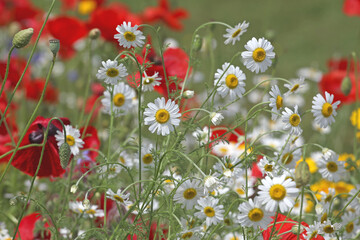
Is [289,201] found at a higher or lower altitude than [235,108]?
lower

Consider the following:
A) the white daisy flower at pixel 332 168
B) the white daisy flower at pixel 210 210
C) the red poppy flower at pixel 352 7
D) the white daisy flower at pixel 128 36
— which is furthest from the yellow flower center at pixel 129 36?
the red poppy flower at pixel 352 7

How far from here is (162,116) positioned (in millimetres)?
684

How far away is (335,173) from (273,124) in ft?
2.91

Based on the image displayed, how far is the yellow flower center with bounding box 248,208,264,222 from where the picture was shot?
663 mm

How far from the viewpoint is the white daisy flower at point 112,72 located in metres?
0.71

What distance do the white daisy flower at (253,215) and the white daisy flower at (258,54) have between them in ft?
0.56

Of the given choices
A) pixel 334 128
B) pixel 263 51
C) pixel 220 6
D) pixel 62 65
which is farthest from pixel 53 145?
pixel 220 6

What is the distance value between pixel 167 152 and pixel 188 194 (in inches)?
2.4

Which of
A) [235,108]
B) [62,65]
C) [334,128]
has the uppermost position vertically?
[62,65]

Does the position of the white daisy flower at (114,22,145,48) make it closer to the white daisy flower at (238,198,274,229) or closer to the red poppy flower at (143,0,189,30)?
the white daisy flower at (238,198,274,229)

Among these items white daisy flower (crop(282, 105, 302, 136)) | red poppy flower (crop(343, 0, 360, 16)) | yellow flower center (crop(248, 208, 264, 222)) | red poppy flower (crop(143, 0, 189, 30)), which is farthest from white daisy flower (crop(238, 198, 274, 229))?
red poppy flower (crop(143, 0, 189, 30))

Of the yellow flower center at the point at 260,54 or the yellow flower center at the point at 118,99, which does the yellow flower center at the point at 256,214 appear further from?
the yellow flower center at the point at 118,99

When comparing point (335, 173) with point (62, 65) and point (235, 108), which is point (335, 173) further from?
point (62, 65)

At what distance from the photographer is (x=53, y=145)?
2.86ft
